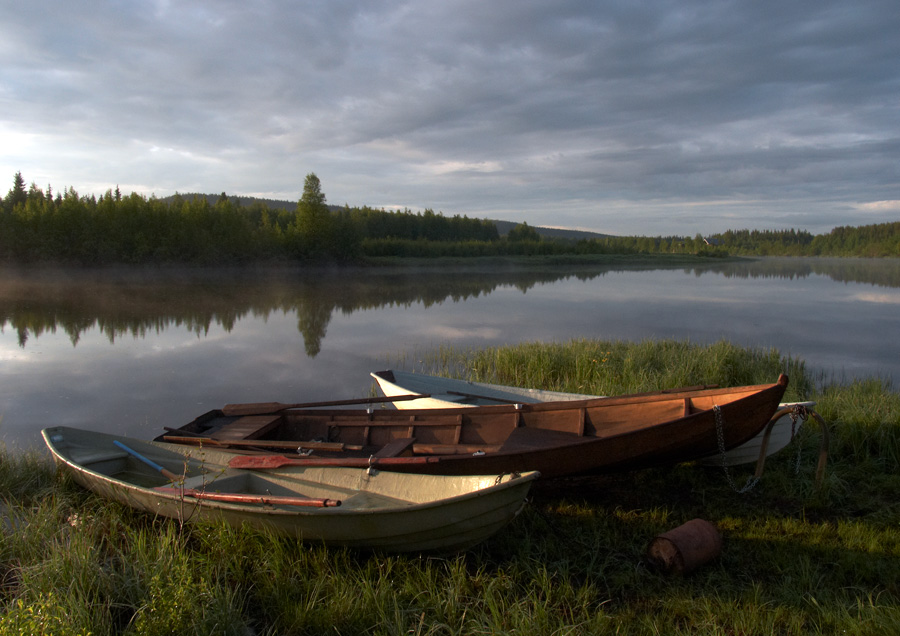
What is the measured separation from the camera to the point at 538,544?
411cm

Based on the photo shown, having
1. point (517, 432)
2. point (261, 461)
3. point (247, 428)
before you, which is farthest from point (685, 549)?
point (247, 428)

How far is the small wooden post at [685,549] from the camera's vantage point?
362cm

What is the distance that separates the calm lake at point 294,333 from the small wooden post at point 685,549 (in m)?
6.59

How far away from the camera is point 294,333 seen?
1677 cm

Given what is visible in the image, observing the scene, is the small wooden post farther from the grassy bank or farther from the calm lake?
the calm lake

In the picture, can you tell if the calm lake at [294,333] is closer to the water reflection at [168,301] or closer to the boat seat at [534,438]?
the water reflection at [168,301]

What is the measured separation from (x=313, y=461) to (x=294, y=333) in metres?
12.9

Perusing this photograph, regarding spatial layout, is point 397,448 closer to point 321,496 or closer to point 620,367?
point 321,496

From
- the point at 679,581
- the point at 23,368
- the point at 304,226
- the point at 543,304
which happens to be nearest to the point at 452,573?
the point at 679,581

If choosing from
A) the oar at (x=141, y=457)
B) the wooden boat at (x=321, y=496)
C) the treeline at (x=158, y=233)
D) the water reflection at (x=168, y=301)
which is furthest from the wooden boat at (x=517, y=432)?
the treeline at (x=158, y=233)

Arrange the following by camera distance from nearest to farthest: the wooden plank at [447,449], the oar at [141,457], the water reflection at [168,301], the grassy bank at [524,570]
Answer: the grassy bank at [524,570] < the oar at [141,457] < the wooden plank at [447,449] < the water reflection at [168,301]

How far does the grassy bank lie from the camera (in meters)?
3.10

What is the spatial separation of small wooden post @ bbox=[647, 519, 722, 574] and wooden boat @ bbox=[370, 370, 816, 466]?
51.7 inches

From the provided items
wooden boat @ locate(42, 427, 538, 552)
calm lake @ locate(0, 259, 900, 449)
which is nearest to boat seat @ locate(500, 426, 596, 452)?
wooden boat @ locate(42, 427, 538, 552)
